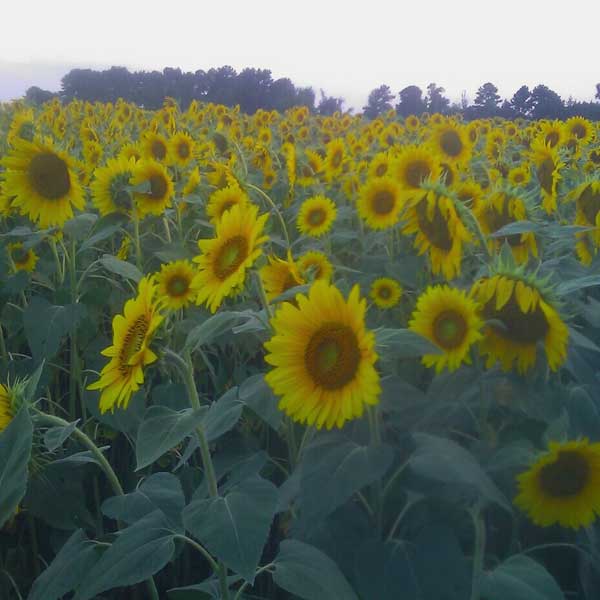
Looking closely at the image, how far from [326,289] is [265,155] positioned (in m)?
3.64

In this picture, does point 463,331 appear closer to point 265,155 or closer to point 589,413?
point 589,413

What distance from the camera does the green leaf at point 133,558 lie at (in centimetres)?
110

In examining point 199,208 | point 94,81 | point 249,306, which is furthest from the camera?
point 94,81

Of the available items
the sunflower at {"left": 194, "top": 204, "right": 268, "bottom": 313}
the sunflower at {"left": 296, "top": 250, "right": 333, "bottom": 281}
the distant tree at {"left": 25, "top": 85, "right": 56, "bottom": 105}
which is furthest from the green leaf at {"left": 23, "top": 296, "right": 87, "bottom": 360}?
the distant tree at {"left": 25, "top": 85, "right": 56, "bottom": 105}

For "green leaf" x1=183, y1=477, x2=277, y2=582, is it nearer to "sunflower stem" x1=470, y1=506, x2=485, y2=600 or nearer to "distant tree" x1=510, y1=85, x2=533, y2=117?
"sunflower stem" x1=470, y1=506, x2=485, y2=600

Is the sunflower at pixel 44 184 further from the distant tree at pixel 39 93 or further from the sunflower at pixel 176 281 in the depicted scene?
the distant tree at pixel 39 93

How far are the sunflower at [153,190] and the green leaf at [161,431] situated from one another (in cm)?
163

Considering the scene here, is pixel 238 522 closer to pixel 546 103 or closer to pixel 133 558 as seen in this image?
pixel 133 558

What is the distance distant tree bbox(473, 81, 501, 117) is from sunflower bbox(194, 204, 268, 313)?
9.44m

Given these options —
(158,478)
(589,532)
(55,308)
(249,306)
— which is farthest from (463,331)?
(55,308)

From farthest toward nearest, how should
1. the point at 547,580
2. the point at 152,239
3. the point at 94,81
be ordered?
the point at 94,81 < the point at 152,239 < the point at 547,580

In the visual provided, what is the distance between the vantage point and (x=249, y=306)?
86.5 inches

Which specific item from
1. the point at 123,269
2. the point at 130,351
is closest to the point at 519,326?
the point at 130,351

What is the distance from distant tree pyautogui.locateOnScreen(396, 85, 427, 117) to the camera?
12.1 meters
